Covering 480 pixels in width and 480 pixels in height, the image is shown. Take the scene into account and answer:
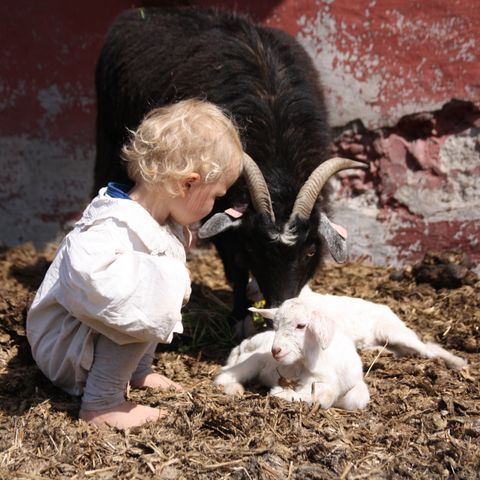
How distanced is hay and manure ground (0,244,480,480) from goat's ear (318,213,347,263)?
2.15 ft

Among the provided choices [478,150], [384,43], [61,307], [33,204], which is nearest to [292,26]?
[384,43]

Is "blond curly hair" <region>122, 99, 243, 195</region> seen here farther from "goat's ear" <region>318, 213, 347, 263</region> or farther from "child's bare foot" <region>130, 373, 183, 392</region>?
"goat's ear" <region>318, 213, 347, 263</region>

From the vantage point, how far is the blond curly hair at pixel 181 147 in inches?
142

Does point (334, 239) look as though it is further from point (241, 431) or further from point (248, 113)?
point (241, 431)

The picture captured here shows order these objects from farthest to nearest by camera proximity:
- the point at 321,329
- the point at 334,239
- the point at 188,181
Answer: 1. the point at 334,239
2. the point at 321,329
3. the point at 188,181

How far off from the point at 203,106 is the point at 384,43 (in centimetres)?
326

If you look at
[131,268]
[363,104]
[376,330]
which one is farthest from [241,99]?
[131,268]

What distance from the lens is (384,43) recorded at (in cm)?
662

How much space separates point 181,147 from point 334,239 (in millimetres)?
1721

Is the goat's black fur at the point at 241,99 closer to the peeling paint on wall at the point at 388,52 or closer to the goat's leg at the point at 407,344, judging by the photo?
the peeling paint on wall at the point at 388,52

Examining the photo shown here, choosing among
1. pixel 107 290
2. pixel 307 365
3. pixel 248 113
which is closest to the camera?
pixel 107 290

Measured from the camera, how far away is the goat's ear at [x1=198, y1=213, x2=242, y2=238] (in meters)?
4.96

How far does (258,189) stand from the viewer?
4836 mm

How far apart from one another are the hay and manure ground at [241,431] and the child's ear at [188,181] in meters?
0.97
